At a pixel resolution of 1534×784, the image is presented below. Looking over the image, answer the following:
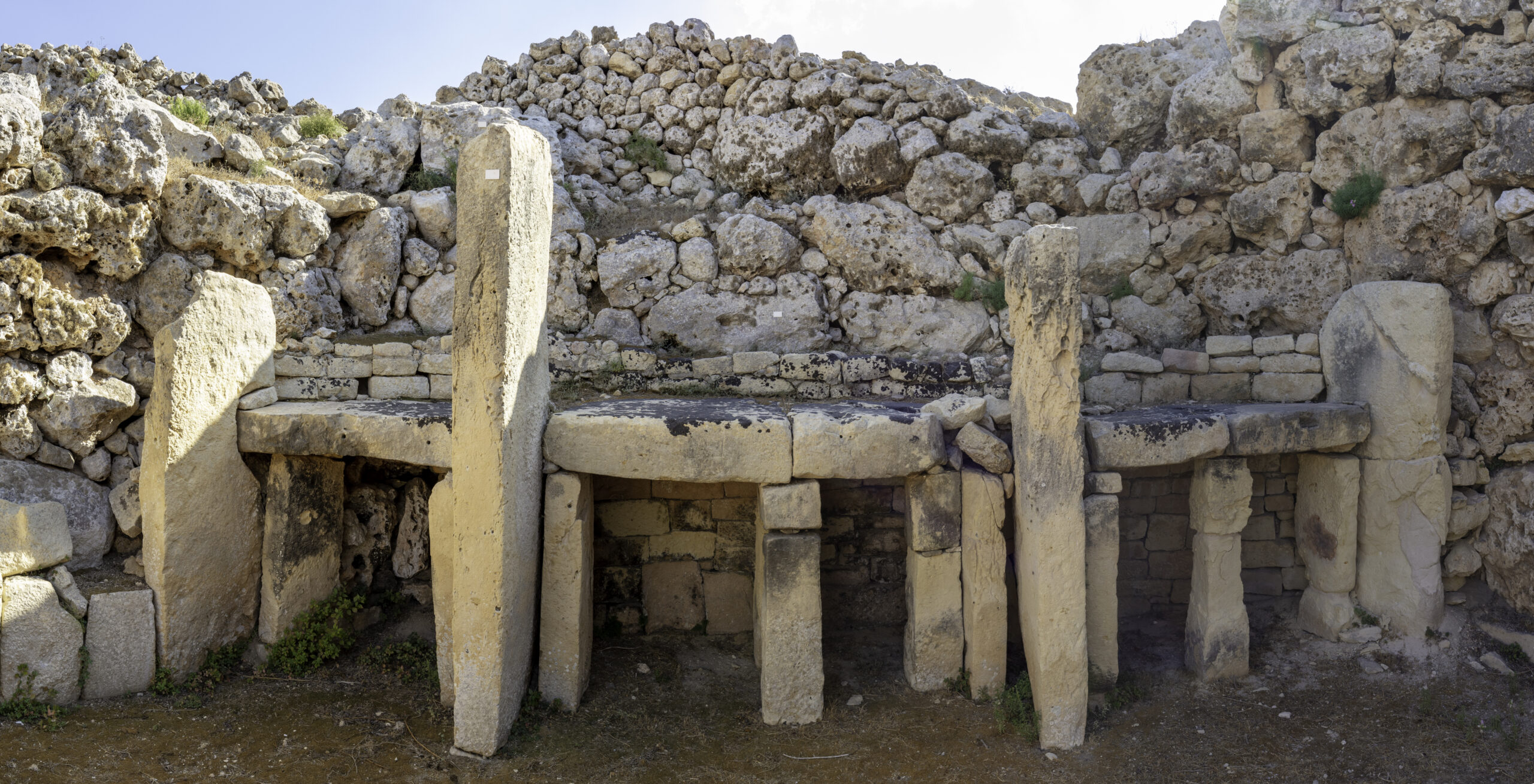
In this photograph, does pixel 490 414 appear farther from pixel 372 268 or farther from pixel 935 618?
pixel 372 268

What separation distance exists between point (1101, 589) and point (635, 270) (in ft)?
16.2

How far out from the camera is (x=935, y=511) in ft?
17.4

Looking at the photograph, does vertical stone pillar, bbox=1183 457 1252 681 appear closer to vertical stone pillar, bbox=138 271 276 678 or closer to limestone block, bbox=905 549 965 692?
limestone block, bbox=905 549 965 692

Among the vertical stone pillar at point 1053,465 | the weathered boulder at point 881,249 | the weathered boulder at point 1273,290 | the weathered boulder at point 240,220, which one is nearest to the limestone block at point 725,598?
the vertical stone pillar at point 1053,465

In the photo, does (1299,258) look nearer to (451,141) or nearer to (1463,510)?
(1463,510)

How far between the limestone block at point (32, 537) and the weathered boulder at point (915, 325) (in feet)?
20.3

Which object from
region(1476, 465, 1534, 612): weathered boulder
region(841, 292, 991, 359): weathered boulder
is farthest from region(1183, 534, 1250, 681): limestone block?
region(841, 292, 991, 359): weathered boulder

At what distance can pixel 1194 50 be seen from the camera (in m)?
8.07

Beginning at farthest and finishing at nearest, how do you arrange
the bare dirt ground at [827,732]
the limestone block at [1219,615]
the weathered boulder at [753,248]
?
the weathered boulder at [753,248] → the limestone block at [1219,615] → the bare dirt ground at [827,732]

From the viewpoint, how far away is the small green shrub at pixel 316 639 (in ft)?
18.6

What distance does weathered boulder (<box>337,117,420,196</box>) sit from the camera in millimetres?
7941

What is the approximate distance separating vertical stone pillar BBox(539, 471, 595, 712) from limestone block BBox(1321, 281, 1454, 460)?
19.7 feet

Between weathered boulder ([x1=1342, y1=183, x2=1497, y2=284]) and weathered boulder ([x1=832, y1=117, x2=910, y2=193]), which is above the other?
weathered boulder ([x1=832, y1=117, x2=910, y2=193])

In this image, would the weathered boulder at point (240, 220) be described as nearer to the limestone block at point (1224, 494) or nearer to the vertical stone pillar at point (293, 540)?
Answer: the vertical stone pillar at point (293, 540)
